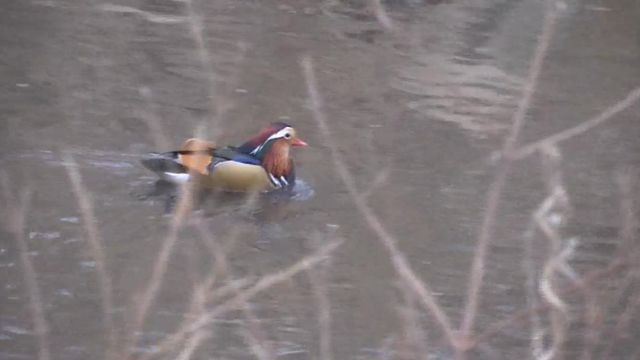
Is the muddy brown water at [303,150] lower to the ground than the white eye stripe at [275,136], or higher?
lower

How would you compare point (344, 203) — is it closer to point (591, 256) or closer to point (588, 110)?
point (591, 256)

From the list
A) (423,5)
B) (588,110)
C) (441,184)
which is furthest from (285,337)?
(423,5)

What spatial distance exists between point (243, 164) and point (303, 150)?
2.72ft

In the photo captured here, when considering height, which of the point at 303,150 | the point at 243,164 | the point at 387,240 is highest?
the point at 387,240

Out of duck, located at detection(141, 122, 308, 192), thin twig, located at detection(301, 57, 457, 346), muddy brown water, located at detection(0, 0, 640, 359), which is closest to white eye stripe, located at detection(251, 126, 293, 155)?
duck, located at detection(141, 122, 308, 192)

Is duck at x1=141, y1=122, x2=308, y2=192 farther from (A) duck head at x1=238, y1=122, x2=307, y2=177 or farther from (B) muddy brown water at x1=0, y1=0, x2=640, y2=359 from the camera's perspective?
(B) muddy brown water at x1=0, y1=0, x2=640, y2=359

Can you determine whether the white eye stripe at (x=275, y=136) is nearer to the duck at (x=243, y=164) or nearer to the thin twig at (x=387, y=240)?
the duck at (x=243, y=164)

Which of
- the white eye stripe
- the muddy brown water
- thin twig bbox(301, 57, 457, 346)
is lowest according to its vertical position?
the muddy brown water

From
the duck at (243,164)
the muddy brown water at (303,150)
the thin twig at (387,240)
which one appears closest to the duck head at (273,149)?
the duck at (243,164)

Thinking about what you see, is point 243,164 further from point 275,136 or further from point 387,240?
point 387,240

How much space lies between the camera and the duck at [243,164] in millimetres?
6891

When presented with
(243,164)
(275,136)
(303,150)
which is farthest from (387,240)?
(303,150)

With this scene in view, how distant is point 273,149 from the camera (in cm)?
726

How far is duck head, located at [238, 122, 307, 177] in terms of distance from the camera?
23.7 feet
